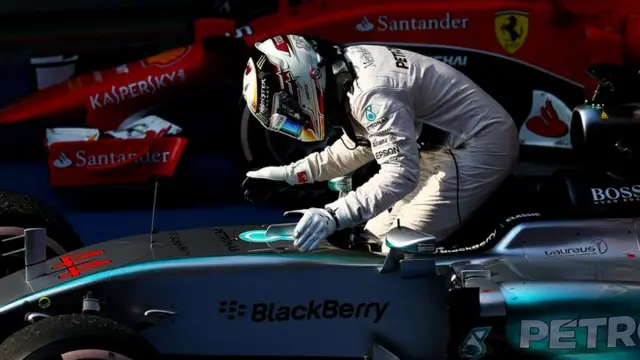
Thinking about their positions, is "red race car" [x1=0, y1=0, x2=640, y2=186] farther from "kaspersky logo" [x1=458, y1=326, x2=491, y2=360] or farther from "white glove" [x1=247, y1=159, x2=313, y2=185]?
"kaspersky logo" [x1=458, y1=326, x2=491, y2=360]

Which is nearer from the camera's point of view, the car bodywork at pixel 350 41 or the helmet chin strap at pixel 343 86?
the helmet chin strap at pixel 343 86

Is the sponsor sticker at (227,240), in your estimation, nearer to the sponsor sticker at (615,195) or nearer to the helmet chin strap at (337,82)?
the helmet chin strap at (337,82)

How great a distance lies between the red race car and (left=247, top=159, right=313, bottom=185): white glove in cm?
132

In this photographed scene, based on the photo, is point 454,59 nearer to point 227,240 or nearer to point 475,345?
point 227,240

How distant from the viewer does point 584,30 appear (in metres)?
5.04

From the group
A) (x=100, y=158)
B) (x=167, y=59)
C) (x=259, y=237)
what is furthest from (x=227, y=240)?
(x=167, y=59)

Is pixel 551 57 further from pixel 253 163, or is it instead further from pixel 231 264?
pixel 231 264

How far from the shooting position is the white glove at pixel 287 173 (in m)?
3.57

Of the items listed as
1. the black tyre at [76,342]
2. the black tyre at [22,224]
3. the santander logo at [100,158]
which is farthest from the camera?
the santander logo at [100,158]

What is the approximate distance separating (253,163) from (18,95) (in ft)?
7.43

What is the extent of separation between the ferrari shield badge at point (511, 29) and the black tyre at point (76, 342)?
3.08 metres

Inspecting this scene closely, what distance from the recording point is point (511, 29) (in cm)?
498

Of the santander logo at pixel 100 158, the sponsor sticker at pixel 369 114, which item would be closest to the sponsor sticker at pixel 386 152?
the sponsor sticker at pixel 369 114

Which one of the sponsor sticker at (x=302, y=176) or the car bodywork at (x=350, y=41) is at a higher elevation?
the car bodywork at (x=350, y=41)
